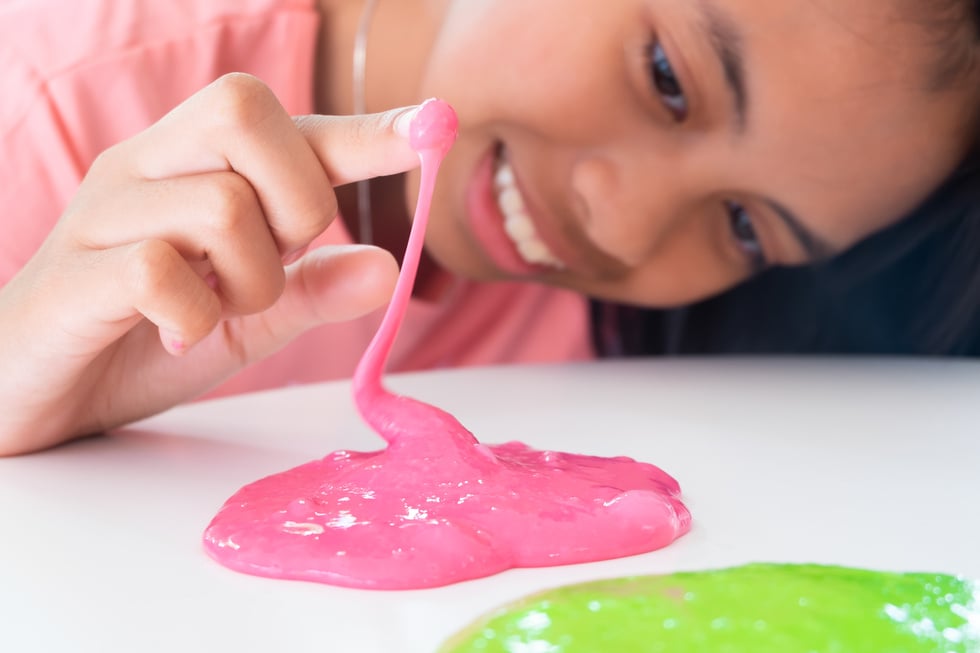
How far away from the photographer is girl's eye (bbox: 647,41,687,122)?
92 centimetres

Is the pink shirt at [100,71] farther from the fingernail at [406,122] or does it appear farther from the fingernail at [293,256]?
the fingernail at [406,122]

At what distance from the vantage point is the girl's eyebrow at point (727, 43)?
2.79ft

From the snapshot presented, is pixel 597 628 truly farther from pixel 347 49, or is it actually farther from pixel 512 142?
pixel 347 49

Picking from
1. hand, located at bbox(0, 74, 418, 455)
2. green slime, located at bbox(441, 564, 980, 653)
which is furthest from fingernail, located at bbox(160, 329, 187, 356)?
green slime, located at bbox(441, 564, 980, 653)

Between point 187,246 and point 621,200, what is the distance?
1.61 ft

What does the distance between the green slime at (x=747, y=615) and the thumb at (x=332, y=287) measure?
0.94 feet

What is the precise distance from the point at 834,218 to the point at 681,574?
0.66 meters

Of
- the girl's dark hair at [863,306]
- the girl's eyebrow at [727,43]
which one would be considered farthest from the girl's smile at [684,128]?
the girl's dark hair at [863,306]

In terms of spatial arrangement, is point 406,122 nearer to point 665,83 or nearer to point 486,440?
point 486,440

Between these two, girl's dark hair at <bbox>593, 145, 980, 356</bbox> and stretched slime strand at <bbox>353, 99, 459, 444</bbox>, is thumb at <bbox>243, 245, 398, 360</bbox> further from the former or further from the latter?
girl's dark hair at <bbox>593, 145, 980, 356</bbox>

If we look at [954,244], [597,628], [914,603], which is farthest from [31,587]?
[954,244]

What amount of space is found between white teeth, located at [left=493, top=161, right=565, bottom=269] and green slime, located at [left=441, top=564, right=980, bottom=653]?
0.67 meters

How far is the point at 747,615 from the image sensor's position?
0.39 m

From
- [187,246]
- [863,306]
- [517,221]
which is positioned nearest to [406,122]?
[187,246]
